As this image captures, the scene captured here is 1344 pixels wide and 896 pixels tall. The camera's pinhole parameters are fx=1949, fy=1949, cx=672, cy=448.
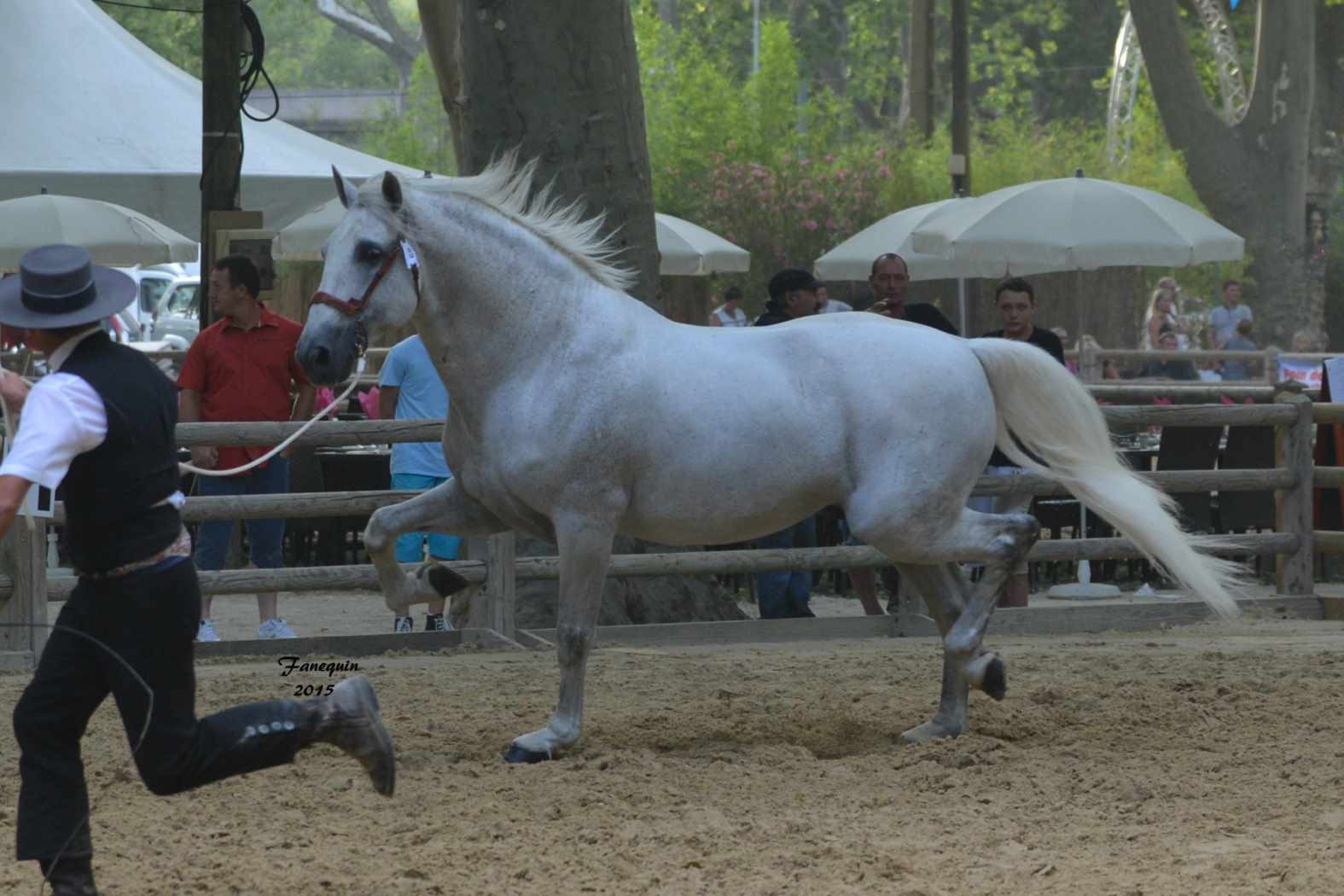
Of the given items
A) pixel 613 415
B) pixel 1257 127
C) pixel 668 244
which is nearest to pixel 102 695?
pixel 613 415

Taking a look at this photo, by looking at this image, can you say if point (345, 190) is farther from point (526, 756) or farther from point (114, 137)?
point (114, 137)

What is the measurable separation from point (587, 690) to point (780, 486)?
1.85 metres

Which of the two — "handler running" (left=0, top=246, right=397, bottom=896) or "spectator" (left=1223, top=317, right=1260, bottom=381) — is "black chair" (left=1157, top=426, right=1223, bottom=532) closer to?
"spectator" (left=1223, top=317, right=1260, bottom=381)

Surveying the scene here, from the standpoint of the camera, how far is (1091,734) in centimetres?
725

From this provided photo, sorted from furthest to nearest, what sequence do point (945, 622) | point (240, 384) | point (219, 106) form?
1. point (219, 106)
2. point (240, 384)
3. point (945, 622)

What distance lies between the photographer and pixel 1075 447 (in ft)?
24.6

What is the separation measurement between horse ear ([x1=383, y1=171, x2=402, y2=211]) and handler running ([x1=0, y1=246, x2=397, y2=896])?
5.96 ft

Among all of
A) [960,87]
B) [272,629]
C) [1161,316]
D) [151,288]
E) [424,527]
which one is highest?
[960,87]

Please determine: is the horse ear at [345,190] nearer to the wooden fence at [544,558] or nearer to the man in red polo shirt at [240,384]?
the wooden fence at [544,558]

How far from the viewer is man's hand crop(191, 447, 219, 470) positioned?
31.3ft

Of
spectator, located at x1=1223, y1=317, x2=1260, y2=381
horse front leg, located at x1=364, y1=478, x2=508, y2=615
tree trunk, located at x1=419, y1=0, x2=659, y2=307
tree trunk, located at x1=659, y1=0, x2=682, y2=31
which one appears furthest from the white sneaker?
tree trunk, located at x1=659, y1=0, x2=682, y2=31

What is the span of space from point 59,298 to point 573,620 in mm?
2676

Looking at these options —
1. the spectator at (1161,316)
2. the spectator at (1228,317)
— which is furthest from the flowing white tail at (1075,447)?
the spectator at (1228,317)

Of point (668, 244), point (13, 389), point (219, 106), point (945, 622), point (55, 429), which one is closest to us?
point (55, 429)
